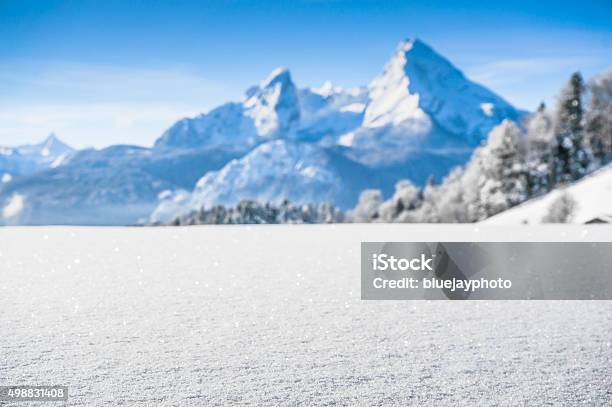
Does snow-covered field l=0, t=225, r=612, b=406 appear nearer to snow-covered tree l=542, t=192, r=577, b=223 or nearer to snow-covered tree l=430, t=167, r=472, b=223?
snow-covered tree l=542, t=192, r=577, b=223

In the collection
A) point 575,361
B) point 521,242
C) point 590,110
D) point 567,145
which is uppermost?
point 590,110

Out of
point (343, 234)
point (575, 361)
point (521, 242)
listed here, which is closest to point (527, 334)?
point (575, 361)

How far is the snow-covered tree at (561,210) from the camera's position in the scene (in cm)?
4094

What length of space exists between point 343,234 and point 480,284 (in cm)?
1175

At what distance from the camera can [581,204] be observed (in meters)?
43.1

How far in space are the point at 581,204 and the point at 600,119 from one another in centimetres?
2683

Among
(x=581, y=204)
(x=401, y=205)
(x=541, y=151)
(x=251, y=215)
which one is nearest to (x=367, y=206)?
(x=401, y=205)

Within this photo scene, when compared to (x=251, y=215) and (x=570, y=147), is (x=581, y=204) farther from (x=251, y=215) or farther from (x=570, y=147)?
(x=251, y=215)

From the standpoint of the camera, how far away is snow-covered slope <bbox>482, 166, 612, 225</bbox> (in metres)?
40.3

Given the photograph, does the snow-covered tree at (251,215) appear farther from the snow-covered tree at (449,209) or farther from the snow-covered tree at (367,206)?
the snow-covered tree at (449,209)

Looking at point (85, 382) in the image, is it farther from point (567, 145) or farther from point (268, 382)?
point (567, 145)

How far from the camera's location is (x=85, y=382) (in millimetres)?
6035

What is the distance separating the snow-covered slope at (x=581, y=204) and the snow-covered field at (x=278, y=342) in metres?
33.6

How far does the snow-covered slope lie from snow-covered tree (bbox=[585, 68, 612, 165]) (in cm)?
1580
